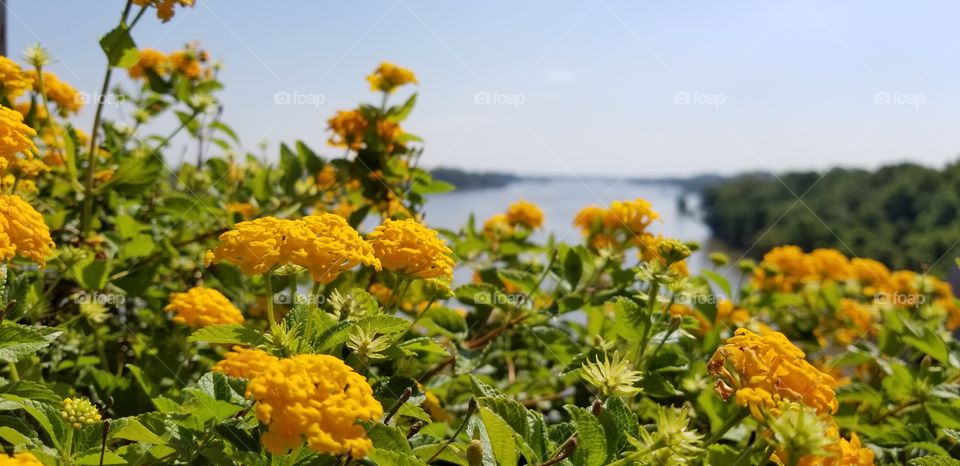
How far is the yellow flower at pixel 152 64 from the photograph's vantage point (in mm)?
2311

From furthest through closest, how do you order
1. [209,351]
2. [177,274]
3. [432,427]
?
1. [177,274]
2. [209,351]
3. [432,427]

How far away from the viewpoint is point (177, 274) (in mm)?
2049

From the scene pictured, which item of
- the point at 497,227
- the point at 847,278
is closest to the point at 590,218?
the point at 497,227

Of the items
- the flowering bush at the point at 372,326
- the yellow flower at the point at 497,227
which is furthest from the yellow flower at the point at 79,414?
the yellow flower at the point at 497,227

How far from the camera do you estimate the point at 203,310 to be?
53.6 inches

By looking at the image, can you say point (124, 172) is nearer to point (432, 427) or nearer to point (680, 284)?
point (432, 427)

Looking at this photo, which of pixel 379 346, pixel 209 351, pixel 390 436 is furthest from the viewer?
pixel 209 351

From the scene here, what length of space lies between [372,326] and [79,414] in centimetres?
38

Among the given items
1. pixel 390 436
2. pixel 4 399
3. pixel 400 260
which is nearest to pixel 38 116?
pixel 4 399

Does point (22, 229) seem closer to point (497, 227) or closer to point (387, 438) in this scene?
point (387, 438)

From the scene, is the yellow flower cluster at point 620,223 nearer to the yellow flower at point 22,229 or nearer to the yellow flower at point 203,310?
the yellow flower at point 203,310

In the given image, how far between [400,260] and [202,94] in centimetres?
149

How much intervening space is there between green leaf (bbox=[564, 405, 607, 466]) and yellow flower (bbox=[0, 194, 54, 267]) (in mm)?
763

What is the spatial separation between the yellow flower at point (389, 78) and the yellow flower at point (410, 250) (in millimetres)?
1064
